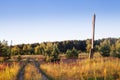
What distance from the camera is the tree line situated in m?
50.9

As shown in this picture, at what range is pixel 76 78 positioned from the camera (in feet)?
37.2

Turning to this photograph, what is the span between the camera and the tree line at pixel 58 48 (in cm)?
5088

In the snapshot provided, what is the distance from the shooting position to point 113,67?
1308 cm

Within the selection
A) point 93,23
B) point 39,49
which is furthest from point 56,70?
point 39,49

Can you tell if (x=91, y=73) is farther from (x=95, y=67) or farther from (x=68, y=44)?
(x=68, y=44)

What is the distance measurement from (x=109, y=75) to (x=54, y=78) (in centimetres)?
229

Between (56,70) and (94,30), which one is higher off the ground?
(94,30)

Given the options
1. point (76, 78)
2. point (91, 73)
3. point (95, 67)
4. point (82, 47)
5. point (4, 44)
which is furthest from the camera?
point (82, 47)

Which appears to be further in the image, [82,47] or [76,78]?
[82,47]

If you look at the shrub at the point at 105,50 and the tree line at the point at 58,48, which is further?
the shrub at the point at 105,50

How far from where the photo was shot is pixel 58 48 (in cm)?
6116

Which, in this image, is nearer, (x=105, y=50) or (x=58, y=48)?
(x=105, y=50)

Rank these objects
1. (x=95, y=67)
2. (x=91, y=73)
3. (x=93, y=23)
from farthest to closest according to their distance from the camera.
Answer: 1. (x=93, y=23)
2. (x=95, y=67)
3. (x=91, y=73)

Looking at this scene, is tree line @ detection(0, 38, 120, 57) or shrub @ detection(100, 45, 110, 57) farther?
shrub @ detection(100, 45, 110, 57)
